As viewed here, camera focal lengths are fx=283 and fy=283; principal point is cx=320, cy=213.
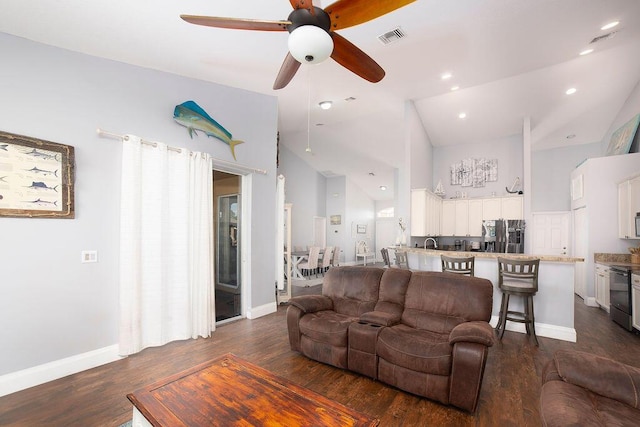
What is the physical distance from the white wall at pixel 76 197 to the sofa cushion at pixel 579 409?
145 inches

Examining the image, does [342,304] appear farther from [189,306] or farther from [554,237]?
[554,237]

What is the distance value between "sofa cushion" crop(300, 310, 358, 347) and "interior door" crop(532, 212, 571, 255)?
636 cm

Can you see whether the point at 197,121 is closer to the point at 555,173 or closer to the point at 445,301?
the point at 445,301

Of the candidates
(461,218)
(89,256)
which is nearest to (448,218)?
(461,218)

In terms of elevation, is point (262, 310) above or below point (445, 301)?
below

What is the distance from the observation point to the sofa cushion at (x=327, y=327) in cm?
271

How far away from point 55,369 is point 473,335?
3619mm

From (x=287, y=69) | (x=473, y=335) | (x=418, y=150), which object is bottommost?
(x=473, y=335)

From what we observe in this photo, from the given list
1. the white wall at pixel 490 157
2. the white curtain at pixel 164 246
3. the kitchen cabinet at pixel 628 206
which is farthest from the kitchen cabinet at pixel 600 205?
the white curtain at pixel 164 246

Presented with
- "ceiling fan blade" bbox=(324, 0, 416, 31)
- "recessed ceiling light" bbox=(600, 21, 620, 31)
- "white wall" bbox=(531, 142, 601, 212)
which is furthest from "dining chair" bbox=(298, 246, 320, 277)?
"recessed ceiling light" bbox=(600, 21, 620, 31)

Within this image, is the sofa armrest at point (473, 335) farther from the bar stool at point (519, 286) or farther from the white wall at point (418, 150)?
the white wall at point (418, 150)

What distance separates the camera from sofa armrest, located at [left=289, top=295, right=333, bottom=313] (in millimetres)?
3098

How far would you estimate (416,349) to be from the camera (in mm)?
2270

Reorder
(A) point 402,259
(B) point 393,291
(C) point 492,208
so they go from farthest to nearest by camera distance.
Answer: (C) point 492,208 < (A) point 402,259 < (B) point 393,291
